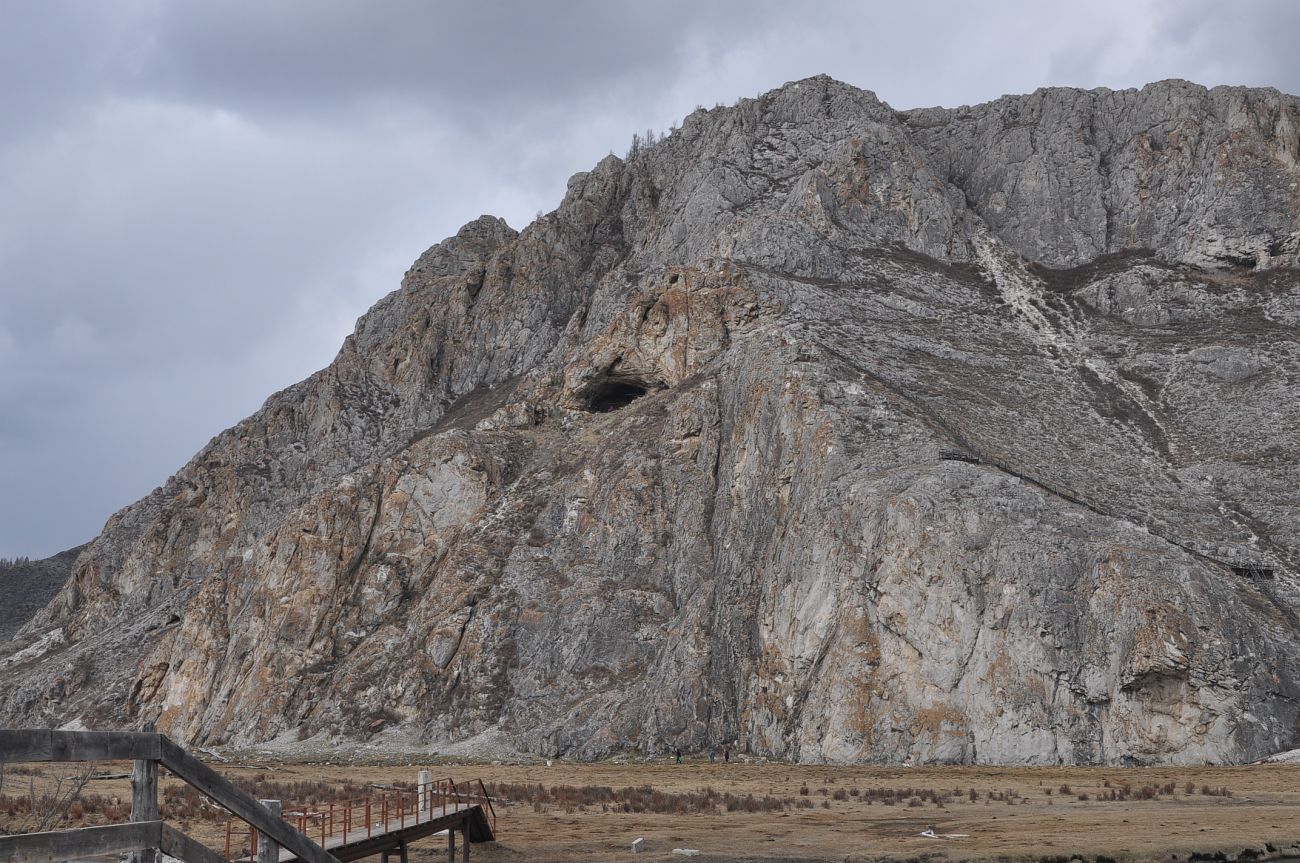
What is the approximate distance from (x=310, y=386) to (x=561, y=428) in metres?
53.9

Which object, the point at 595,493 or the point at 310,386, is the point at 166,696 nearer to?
the point at 595,493

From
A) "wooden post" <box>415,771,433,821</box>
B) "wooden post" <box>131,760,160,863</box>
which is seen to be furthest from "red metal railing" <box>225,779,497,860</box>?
"wooden post" <box>131,760,160,863</box>

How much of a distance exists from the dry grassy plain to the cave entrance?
167 ft

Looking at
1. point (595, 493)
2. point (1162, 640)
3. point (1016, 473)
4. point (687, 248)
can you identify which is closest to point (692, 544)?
point (595, 493)

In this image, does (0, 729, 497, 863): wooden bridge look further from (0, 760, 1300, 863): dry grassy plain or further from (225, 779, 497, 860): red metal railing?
(0, 760, 1300, 863): dry grassy plain

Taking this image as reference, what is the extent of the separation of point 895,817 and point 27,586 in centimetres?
18951

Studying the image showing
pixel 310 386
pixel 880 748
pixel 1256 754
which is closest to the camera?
pixel 1256 754

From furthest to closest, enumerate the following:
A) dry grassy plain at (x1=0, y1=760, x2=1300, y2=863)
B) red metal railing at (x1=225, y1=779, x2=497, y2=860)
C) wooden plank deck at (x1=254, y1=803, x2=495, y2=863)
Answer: dry grassy plain at (x1=0, y1=760, x2=1300, y2=863) → red metal railing at (x1=225, y1=779, x2=497, y2=860) → wooden plank deck at (x1=254, y1=803, x2=495, y2=863)

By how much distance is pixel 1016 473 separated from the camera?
65.6 meters

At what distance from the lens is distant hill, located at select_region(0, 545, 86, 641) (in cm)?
17062

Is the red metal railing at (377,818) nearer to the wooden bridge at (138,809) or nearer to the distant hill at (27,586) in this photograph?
the wooden bridge at (138,809)

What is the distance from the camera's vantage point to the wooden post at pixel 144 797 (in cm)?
829

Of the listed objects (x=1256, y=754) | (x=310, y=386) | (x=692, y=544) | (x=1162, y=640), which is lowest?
(x=1256, y=754)

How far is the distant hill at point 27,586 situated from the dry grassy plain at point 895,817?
144965 millimetres
